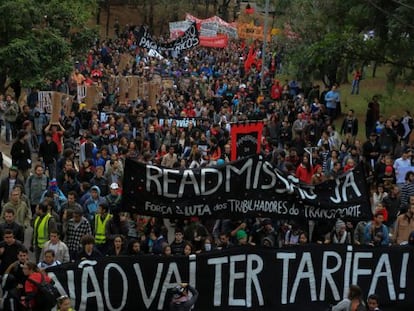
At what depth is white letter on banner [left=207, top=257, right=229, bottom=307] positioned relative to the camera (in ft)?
35.0

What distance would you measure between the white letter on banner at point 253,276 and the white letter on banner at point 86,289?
1.72m

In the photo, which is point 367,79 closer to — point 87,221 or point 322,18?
point 322,18

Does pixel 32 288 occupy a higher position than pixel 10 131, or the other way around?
pixel 10 131

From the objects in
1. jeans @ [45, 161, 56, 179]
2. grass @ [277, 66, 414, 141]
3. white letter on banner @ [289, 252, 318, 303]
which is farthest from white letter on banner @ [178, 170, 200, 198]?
grass @ [277, 66, 414, 141]

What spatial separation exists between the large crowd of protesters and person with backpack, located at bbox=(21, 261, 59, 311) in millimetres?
502

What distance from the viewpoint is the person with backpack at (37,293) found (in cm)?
975

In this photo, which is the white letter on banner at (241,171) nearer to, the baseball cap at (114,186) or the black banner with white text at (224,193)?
the black banner with white text at (224,193)

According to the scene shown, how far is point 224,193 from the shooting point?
1135 centimetres

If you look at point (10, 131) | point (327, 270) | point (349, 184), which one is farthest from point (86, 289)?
point (10, 131)

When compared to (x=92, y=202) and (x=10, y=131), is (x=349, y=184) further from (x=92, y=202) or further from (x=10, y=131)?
(x=10, y=131)

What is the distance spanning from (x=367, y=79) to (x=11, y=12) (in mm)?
17127

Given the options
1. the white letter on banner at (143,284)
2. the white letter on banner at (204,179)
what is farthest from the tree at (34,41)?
the white letter on banner at (143,284)

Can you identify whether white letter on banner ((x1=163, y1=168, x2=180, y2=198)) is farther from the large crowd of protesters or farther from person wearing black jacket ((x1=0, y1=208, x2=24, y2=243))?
person wearing black jacket ((x1=0, y1=208, x2=24, y2=243))

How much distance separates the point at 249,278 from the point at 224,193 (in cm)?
116
